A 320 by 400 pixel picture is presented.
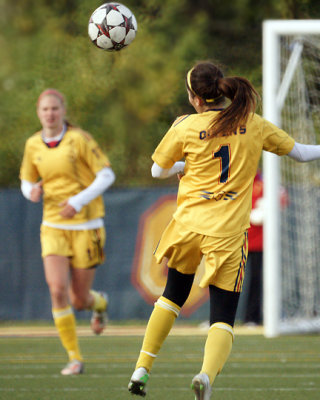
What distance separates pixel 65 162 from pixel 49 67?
1077cm

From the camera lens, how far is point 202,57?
18438mm

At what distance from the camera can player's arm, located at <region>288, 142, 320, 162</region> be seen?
4.87 meters

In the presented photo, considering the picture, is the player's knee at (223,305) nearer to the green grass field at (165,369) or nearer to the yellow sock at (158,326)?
the yellow sock at (158,326)

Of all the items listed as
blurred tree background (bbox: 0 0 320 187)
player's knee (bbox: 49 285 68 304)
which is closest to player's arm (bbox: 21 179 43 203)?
player's knee (bbox: 49 285 68 304)

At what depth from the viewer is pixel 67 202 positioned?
678cm

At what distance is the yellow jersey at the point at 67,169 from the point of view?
274 inches

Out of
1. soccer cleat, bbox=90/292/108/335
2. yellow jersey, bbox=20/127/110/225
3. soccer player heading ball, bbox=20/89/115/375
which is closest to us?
soccer player heading ball, bbox=20/89/115/375

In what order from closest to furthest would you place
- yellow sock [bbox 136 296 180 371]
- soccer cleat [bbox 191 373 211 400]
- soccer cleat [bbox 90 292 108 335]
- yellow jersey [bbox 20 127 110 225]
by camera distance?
soccer cleat [bbox 191 373 211 400] < yellow sock [bbox 136 296 180 371] < yellow jersey [bbox 20 127 110 225] < soccer cleat [bbox 90 292 108 335]

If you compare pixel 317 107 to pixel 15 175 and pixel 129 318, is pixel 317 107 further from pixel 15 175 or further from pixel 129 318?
pixel 15 175

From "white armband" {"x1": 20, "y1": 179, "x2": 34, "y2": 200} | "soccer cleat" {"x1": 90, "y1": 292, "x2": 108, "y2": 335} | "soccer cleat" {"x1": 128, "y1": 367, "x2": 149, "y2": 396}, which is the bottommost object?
"soccer cleat" {"x1": 90, "y1": 292, "x2": 108, "y2": 335}

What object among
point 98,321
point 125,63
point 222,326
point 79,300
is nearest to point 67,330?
point 79,300

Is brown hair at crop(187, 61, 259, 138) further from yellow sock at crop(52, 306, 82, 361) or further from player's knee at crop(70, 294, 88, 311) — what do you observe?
player's knee at crop(70, 294, 88, 311)

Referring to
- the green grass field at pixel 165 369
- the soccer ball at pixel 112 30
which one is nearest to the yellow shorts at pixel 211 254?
the green grass field at pixel 165 369

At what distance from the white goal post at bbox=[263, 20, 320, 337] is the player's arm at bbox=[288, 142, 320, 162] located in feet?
16.6
